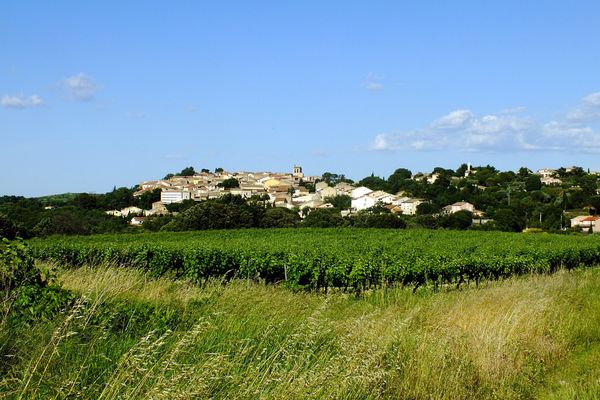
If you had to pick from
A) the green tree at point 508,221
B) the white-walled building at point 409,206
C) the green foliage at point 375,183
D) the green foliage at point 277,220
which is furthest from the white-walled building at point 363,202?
the green foliage at point 277,220

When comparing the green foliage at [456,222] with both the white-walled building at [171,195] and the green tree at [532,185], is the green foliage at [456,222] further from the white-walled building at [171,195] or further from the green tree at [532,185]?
the white-walled building at [171,195]

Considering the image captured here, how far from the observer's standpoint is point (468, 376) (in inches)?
250

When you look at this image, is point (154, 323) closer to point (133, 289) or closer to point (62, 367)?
point (62, 367)

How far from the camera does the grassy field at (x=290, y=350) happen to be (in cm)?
415

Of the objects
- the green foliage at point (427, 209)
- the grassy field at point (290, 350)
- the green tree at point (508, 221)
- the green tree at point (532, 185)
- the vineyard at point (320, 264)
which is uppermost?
the green tree at point (532, 185)

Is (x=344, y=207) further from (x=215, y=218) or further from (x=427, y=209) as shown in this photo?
(x=215, y=218)

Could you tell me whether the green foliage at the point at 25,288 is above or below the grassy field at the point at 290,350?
above

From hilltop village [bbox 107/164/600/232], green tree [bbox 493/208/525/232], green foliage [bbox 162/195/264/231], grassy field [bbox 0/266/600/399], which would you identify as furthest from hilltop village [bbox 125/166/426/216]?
grassy field [bbox 0/266/600/399]

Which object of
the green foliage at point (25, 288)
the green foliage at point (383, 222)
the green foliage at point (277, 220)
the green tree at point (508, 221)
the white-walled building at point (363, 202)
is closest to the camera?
the green foliage at point (25, 288)

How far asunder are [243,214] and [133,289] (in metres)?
51.5

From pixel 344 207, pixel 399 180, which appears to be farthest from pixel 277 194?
pixel 399 180

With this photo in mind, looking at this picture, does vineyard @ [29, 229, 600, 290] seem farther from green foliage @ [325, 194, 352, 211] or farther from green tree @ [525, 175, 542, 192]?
green foliage @ [325, 194, 352, 211]

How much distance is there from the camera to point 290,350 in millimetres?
5344

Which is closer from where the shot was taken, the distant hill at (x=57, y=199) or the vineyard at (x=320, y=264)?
the vineyard at (x=320, y=264)
